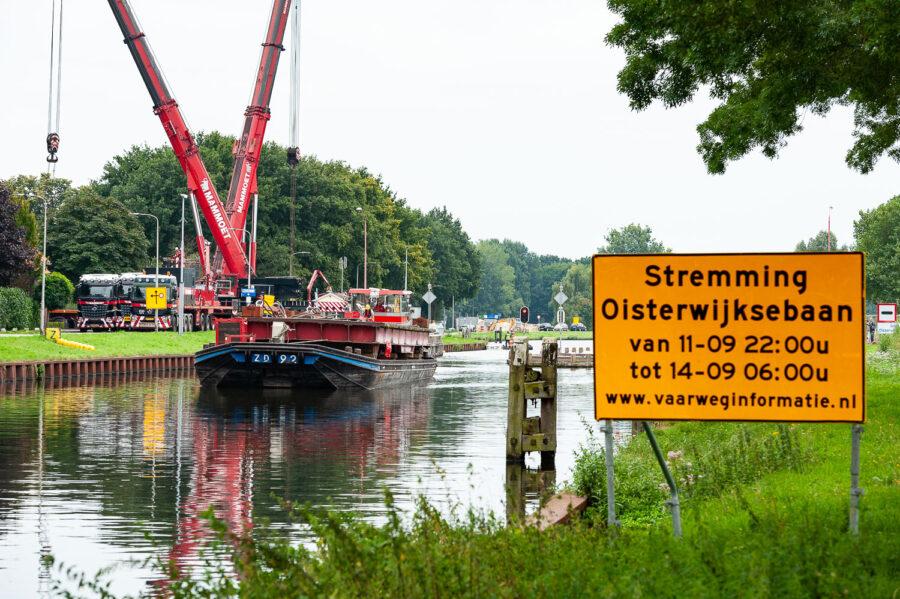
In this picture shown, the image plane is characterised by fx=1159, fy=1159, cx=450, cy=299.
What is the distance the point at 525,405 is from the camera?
18609 mm

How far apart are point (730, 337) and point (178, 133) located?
164 ft

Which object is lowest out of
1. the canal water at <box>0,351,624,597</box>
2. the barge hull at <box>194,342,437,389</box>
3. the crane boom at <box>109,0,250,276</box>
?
the canal water at <box>0,351,624,597</box>

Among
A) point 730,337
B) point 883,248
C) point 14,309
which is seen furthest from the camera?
point 883,248

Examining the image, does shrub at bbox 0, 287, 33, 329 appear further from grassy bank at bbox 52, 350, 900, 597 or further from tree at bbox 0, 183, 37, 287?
grassy bank at bbox 52, 350, 900, 597

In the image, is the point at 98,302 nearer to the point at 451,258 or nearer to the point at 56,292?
the point at 56,292

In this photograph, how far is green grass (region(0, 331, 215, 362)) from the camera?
145 feet

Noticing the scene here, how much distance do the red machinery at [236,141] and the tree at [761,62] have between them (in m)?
38.4

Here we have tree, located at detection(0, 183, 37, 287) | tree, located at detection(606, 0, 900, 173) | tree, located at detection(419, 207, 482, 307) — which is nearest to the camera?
tree, located at detection(606, 0, 900, 173)

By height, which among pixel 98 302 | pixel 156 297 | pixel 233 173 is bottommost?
pixel 98 302

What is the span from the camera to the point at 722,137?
60.2 ft

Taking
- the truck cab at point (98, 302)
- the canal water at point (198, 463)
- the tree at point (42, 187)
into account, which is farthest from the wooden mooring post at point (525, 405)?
the tree at point (42, 187)

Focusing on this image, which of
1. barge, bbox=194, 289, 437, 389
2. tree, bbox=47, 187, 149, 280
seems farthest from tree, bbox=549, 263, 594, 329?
barge, bbox=194, 289, 437, 389

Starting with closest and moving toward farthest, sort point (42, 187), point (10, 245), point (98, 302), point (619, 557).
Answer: point (619, 557) → point (10, 245) → point (98, 302) → point (42, 187)

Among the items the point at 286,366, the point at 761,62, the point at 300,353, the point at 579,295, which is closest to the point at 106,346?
the point at 286,366
